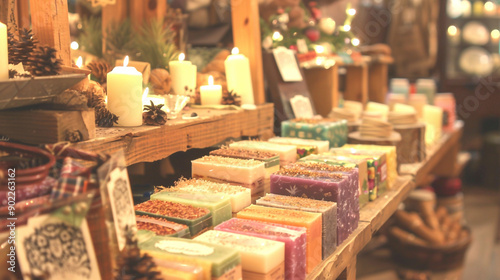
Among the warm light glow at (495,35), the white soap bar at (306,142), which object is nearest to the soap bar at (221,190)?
the white soap bar at (306,142)

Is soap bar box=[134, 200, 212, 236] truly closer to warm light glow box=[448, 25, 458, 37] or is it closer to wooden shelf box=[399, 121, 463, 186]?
wooden shelf box=[399, 121, 463, 186]

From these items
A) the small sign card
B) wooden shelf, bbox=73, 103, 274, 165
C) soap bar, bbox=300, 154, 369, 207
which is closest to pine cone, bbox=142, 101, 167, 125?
wooden shelf, bbox=73, 103, 274, 165

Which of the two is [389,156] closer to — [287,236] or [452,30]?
[287,236]

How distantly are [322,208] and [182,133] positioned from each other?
0.57 metres

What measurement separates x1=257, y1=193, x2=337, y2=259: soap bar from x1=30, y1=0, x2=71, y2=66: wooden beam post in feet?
2.27

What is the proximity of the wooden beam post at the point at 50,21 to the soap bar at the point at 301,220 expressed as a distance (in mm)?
656

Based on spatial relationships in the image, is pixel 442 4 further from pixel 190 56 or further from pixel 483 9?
pixel 190 56

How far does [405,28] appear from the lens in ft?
17.2

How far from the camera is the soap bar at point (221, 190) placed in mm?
1324

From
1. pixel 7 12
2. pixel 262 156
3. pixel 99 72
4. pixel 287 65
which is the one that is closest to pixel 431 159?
pixel 287 65

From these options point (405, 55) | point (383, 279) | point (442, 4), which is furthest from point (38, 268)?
point (442, 4)

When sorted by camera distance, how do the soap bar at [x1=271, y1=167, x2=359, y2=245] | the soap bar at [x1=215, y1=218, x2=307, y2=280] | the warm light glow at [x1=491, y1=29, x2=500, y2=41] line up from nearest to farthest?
the soap bar at [x1=215, y1=218, x2=307, y2=280], the soap bar at [x1=271, y1=167, x2=359, y2=245], the warm light glow at [x1=491, y1=29, x2=500, y2=41]

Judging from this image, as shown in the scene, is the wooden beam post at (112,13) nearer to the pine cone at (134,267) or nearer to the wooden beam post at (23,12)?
the wooden beam post at (23,12)

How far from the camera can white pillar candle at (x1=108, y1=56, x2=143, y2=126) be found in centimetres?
140
